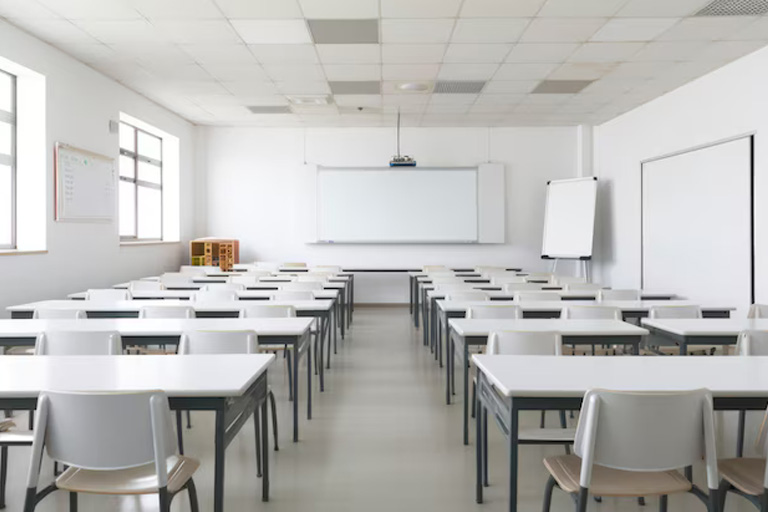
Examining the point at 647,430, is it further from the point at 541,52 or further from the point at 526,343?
the point at 541,52

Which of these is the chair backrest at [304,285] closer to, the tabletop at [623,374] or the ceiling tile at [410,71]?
the ceiling tile at [410,71]

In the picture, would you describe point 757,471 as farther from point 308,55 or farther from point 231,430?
point 308,55

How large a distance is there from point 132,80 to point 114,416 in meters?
7.26

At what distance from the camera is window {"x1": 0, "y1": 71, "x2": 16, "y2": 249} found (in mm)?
6289

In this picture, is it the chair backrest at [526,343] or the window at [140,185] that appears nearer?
the chair backrest at [526,343]

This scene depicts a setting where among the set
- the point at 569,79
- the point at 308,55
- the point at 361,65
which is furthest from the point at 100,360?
the point at 569,79

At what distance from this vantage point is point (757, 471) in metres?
2.27

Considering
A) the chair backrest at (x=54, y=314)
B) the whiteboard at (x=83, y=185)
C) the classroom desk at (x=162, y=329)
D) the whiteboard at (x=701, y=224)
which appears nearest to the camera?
the classroom desk at (x=162, y=329)

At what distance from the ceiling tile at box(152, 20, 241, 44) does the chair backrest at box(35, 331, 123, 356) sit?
12.2ft

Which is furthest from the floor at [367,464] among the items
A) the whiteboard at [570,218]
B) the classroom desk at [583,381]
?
the whiteboard at [570,218]

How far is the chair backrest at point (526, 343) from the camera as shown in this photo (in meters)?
3.35

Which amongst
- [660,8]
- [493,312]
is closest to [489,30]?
[660,8]

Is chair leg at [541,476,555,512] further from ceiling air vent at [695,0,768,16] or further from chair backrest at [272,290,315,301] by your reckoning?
ceiling air vent at [695,0,768,16]

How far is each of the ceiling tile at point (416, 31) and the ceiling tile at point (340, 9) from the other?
0.96 ft
